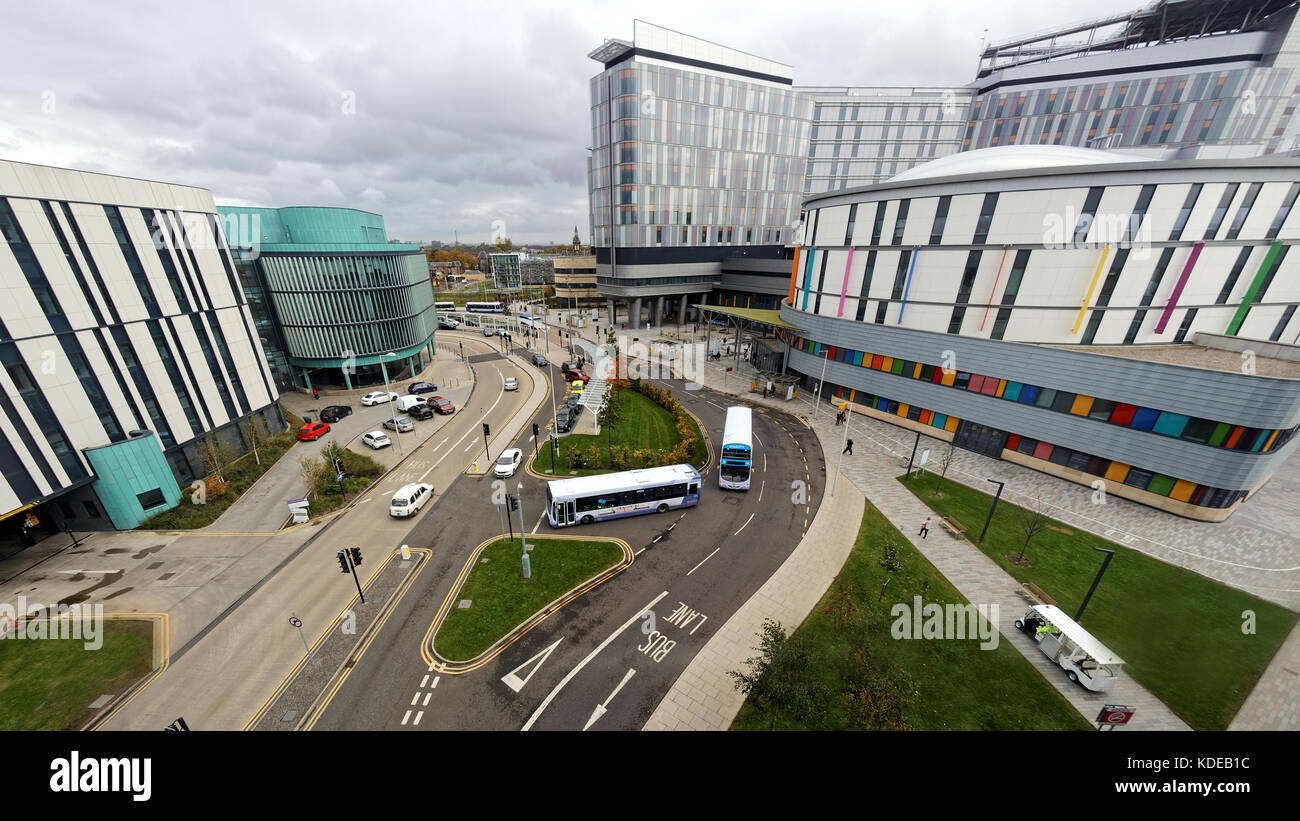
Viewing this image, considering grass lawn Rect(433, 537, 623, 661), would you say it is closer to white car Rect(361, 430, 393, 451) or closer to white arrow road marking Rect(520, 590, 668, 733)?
white arrow road marking Rect(520, 590, 668, 733)

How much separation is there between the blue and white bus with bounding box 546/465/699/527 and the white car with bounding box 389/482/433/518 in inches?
346

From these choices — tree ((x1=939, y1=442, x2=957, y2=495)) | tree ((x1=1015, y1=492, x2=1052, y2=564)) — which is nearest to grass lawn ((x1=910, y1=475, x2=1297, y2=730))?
tree ((x1=1015, y1=492, x2=1052, y2=564))

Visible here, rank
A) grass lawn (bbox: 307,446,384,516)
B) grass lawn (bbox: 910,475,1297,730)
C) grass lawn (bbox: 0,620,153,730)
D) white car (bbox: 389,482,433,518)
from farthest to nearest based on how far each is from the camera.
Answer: grass lawn (bbox: 307,446,384,516) < white car (bbox: 389,482,433,518) < grass lawn (bbox: 910,475,1297,730) < grass lawn (bbox: 0,620,153,730)

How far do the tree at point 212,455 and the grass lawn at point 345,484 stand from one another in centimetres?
736

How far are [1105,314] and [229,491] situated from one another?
64.6 meters

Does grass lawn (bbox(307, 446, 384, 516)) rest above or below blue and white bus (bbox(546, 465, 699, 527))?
below

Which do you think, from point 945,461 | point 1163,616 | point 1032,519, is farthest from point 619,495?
point 1163,616

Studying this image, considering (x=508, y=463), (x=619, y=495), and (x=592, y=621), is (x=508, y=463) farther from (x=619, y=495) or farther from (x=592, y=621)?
(x=592, y=621)

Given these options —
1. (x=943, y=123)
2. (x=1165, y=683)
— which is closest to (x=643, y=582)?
(x=1165, y=683)

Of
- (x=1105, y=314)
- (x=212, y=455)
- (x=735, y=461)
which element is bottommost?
(x=212, y=455)

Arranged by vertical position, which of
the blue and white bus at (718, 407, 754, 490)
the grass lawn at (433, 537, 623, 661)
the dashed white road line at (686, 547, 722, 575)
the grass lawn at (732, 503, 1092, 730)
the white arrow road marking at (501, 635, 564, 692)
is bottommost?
the white arrow road marking at (501, 635, 564, 692)

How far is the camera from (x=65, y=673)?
18.5 m

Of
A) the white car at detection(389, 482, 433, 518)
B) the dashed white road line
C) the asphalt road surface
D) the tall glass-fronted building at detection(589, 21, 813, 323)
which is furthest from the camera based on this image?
the tall glass-fronted building at detection(589, 21, 813, 323)

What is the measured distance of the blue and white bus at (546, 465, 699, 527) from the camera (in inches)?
1101
